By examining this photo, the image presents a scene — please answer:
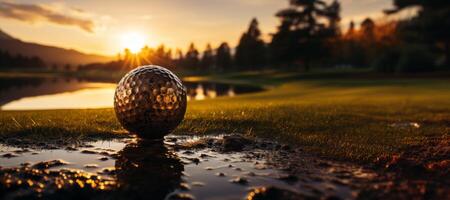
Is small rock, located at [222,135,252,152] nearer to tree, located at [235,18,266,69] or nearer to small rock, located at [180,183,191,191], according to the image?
small rock, located at [180,183,191,191]

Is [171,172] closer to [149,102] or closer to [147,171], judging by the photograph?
[147,171]

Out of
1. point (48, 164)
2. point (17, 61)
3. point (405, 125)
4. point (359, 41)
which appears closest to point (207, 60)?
point (359, 41)

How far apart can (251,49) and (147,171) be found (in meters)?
93.6

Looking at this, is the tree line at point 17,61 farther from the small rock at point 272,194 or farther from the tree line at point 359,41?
the small rock at point 272,194

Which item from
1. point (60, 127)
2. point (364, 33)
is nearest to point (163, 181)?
point (60, 127)

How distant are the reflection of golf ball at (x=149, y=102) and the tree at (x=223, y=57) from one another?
110680 millimetres

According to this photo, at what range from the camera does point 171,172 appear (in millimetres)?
5801

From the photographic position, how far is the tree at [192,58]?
144 meters

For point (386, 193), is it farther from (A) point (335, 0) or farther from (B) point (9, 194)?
(A) point (335, 0)

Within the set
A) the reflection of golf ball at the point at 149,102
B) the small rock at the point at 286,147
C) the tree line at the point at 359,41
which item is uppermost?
the tree line at the point at 359,41

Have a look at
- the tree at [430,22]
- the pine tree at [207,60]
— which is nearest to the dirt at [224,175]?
the tree at [430,22]

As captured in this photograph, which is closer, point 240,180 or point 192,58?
point 240,180

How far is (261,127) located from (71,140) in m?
4.73

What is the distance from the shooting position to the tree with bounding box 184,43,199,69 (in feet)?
473
